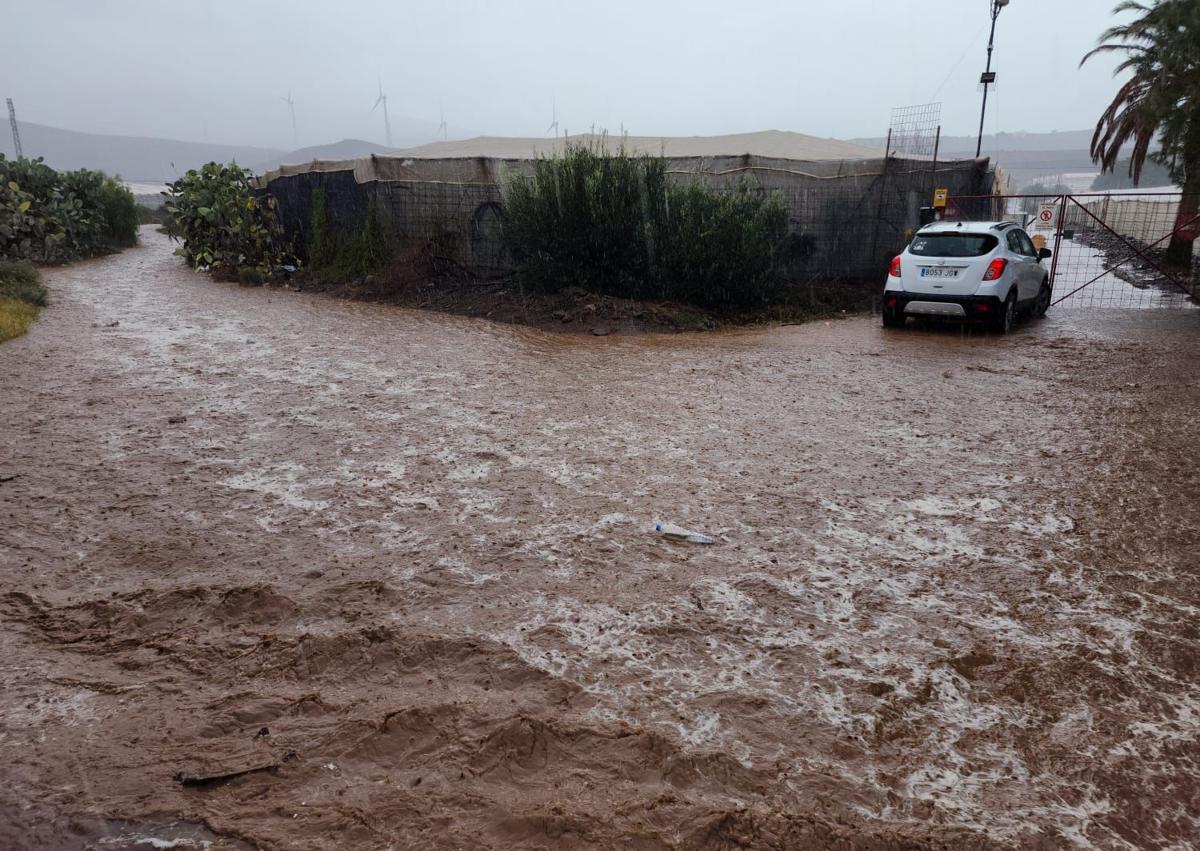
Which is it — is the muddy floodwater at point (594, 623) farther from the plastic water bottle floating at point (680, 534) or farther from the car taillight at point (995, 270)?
the car taillight at point (995, 270)

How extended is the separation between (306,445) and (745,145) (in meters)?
14.8

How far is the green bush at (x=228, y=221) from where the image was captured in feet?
58.7

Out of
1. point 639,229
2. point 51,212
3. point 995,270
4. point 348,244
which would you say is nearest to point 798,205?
point 639,229

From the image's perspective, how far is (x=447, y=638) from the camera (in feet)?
10.6

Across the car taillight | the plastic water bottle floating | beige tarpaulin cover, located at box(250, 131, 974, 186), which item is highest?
beige tarpaulin cover, located at box(250, 131, 974, 186)

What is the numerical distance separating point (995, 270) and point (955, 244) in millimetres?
661

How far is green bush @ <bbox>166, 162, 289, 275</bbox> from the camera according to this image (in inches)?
705

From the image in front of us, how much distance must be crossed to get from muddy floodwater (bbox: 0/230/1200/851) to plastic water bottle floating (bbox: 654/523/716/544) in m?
0.09

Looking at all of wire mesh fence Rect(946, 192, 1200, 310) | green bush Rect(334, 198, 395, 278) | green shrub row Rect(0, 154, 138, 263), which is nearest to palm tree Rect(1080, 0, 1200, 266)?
wire mesh fence Rect(946, 192, 1200, 310)

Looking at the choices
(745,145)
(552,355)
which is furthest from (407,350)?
(745,145)

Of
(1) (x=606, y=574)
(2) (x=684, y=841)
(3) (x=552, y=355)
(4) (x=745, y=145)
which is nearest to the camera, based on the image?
(2) (x=684, y=841)

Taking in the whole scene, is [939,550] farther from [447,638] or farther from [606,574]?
[447,638]

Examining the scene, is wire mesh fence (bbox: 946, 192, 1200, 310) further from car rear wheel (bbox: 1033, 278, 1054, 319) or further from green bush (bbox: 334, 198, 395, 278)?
green bush (bbox: 334, 198, 395, 278)

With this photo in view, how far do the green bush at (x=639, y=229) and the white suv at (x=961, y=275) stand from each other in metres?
2.55
